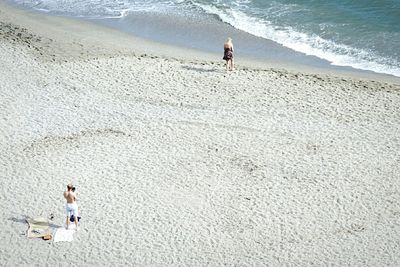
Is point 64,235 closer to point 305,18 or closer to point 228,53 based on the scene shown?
point 228,53

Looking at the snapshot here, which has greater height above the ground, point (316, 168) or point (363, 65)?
point (363, 65)

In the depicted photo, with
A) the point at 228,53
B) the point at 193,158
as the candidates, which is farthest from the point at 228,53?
the point at 193,158

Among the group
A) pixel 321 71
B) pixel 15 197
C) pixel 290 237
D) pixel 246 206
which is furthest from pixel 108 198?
pixel 321 71

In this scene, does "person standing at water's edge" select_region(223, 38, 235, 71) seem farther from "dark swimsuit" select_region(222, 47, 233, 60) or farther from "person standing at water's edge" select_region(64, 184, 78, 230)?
"person standing at water's edge" select_region(64, 184, 78, 230)

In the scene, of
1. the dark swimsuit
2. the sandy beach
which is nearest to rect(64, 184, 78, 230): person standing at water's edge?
the sandy beach

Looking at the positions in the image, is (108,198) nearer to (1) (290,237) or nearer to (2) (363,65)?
(1) (290,237)

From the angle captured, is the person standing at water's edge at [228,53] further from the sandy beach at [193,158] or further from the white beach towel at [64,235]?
the white beach towel at [64,235]
